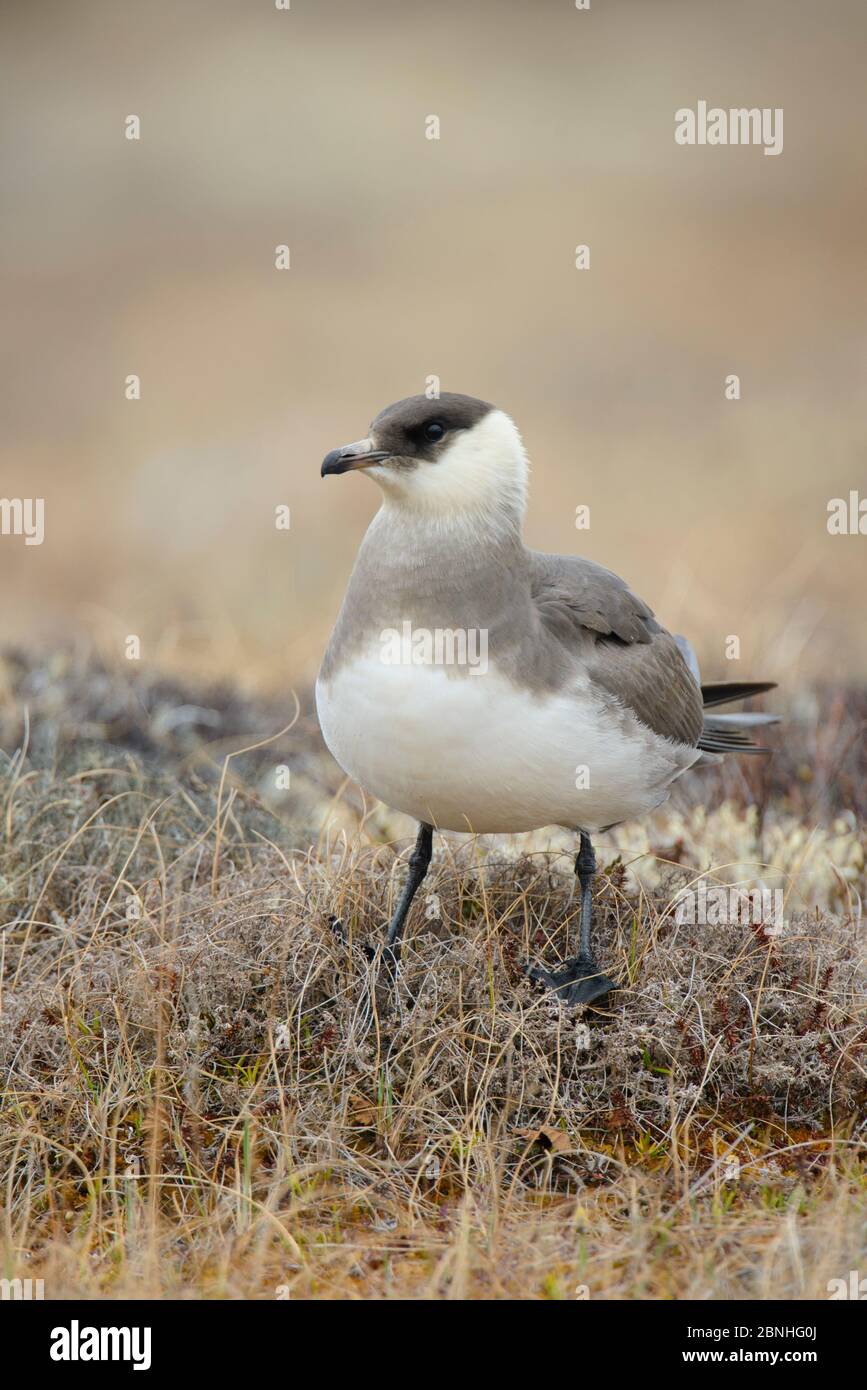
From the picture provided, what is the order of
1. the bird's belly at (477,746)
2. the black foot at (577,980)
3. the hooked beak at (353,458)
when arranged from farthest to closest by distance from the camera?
1. the black foot at (577,980)
2. the hooked beak at (353,458)
3. the bird's belly at (477,746)

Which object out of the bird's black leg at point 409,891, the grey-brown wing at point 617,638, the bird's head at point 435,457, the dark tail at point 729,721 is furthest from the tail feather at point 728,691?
the bird's head at point 435,457

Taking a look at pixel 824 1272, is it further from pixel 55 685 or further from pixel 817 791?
pixel 55 685

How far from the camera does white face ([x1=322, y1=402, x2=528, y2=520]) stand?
3916mm

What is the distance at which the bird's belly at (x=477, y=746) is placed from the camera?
374 centimetres

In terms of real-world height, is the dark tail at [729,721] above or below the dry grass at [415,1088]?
above

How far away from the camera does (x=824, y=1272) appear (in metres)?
3.12

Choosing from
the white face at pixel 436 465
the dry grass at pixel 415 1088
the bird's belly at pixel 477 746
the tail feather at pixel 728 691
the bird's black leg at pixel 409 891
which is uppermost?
the white face at pixel 436 465


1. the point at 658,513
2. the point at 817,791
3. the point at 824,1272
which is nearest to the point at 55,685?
the point at 817,791

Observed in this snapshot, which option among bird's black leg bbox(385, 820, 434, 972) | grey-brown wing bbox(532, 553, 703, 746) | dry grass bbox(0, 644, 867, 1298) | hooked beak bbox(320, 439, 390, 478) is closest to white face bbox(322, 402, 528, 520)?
hooked beak bbox(320, 439, 390, 478)

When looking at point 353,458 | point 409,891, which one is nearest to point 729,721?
point 409,891

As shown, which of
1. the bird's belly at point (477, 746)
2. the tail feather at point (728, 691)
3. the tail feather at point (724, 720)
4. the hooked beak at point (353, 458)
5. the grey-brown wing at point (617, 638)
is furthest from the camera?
the tail feather at point (728, 691)

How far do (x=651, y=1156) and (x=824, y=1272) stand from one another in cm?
73

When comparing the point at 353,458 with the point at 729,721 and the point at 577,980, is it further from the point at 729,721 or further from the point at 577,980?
the point at 729,721

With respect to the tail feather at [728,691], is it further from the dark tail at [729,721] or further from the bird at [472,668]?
the bird at [472,668]
